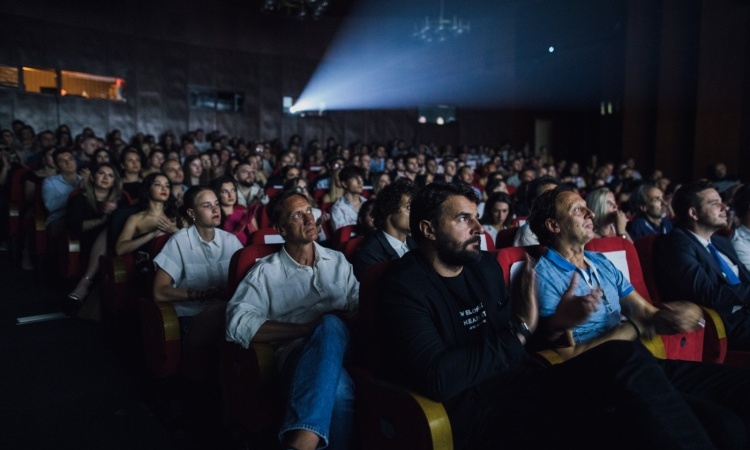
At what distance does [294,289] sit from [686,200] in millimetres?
1864

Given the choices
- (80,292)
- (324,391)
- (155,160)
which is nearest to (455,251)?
(324,391)

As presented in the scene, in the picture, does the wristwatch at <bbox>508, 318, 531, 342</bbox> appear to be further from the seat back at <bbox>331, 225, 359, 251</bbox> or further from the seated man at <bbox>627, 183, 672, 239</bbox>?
the seated man at <bbox>627, 183, 672, 239</bbox>

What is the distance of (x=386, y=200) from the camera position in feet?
9.40

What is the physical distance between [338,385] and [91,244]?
299 cm

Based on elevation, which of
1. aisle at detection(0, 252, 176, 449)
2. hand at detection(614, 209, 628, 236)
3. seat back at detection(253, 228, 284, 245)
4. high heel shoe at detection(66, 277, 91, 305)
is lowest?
aisle at detection(0, 252, 176, 449)

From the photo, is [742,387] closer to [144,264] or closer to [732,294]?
[732,294]

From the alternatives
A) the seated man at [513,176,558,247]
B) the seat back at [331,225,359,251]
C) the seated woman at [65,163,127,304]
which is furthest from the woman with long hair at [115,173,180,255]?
the seated man at [513,176,558,247]

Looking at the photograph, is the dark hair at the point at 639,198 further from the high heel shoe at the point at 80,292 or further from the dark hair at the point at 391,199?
the high heel shoe at the point at 80,292

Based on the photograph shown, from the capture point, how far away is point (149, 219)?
3.61 metres

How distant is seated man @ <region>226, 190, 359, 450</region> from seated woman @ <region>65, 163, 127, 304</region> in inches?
84.4

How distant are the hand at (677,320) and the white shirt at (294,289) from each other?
3.64 feet

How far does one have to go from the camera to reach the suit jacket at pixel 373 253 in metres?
2.62

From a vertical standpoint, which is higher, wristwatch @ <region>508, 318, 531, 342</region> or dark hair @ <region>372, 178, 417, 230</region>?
dark hair @ <region>372, 178, 417, 230</region>

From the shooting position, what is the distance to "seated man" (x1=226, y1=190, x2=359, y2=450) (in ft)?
5.58
